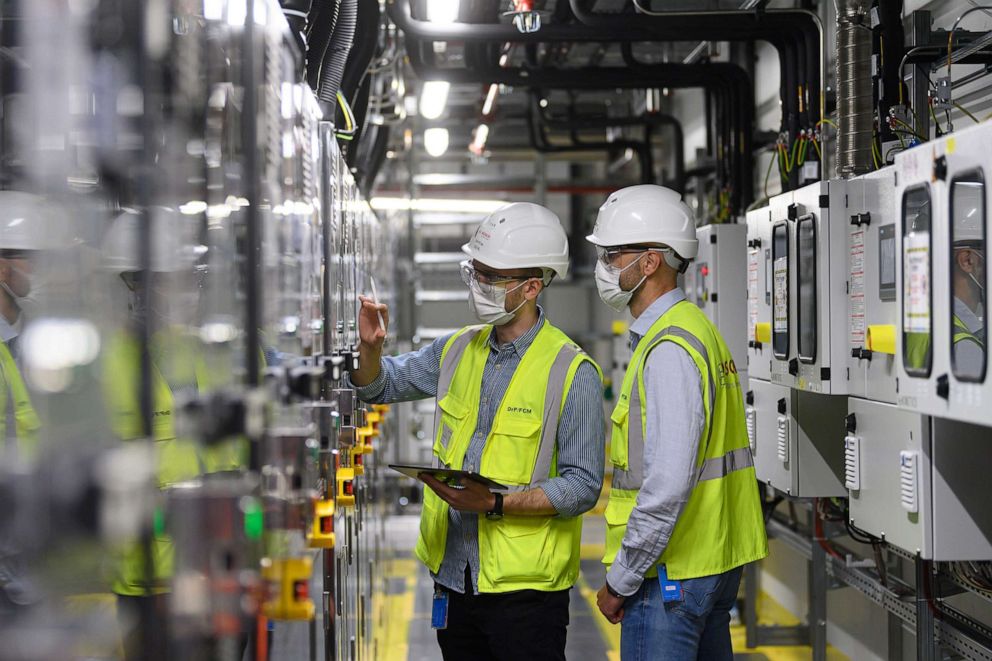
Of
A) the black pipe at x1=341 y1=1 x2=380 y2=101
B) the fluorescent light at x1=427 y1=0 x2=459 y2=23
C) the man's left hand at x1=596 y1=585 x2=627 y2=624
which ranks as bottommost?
the man's left hand at x1=596 y1=585 x2=627 y2=624

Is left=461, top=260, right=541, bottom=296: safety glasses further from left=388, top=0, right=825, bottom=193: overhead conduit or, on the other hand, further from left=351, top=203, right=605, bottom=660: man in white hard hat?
left=388, top=0, right=825, bottom=193: overhead conduit

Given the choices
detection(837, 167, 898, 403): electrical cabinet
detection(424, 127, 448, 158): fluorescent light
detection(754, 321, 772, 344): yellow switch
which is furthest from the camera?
detection(424, 127, 448, 158): fluorescent light

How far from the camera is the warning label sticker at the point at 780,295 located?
13.9 feet

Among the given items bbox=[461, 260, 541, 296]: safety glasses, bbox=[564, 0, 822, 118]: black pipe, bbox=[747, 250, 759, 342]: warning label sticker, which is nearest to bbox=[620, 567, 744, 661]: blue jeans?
bbox=[461, 260, 541, 296]: safety glasses

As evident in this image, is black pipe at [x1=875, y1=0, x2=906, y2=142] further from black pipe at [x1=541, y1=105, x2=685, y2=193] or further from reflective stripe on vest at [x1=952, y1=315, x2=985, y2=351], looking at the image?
black pipe at [x1=541, y1=105, x2=685, y2=193]

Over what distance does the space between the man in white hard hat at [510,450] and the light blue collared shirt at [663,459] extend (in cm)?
22

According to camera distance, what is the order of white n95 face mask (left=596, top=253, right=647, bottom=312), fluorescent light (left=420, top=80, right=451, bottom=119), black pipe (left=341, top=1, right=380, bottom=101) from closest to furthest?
white n95 face mask (left=596, top=253, right=647, bottom=312) < black pipe (left=341, top=1, right=380, bottom=101) < fluorescent light (left=420, top=80, right=451, bottom=119)

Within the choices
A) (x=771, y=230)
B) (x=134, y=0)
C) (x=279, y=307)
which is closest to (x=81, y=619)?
(x=134, y=0)

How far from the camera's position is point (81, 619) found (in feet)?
3.28

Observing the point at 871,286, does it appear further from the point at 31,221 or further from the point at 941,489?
the point at 31,221

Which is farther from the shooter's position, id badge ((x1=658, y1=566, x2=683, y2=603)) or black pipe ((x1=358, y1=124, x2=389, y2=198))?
black pipe ((x1=358, y1=124, x2=389, y2=198))

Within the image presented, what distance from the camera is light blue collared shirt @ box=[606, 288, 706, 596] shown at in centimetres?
258

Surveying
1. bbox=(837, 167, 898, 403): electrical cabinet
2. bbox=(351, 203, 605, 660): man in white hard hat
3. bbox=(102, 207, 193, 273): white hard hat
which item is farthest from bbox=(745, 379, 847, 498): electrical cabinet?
bbox=(102, 207, 193, 273): white hard hat

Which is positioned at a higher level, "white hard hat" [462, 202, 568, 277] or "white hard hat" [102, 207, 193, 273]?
"white hard hat" [462, 202, 568, 277]
